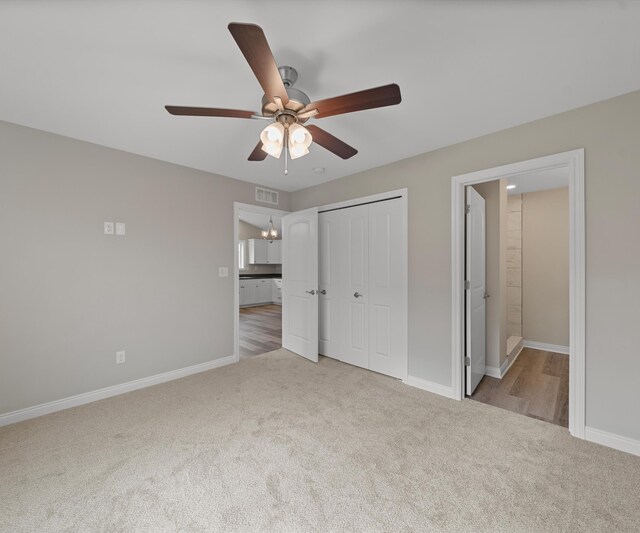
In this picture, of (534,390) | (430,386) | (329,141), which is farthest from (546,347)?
(329,141)

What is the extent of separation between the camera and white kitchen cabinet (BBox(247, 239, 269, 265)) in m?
9.23

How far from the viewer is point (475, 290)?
2.93 m

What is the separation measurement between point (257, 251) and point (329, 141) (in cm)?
765

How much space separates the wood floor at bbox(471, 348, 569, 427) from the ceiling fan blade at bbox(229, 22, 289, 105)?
10.1 ft

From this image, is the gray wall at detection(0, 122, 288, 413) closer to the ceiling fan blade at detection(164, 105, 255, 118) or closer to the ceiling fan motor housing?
the ceiling fan blade at detection(164, 105, 255, 118)

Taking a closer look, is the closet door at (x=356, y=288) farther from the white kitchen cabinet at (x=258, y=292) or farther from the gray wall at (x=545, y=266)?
the white kitchen cabinet at (x=258, y=292)

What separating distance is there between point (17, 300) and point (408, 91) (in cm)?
345

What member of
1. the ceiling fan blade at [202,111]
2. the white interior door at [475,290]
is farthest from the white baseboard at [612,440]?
the ceiling fan blade at [202,111]

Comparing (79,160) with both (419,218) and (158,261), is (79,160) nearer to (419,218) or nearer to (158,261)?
(158,261)

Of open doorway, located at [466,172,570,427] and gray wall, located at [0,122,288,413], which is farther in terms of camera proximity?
open doorway, located at [466,172,570,427]

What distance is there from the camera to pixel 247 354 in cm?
414

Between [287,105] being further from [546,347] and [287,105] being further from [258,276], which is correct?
[258,276]

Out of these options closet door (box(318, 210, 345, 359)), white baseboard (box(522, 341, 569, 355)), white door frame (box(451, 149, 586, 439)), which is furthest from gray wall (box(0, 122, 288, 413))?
white baseboard (box(522, 341, 569, 355))

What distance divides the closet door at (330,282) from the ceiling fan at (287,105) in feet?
6.45
